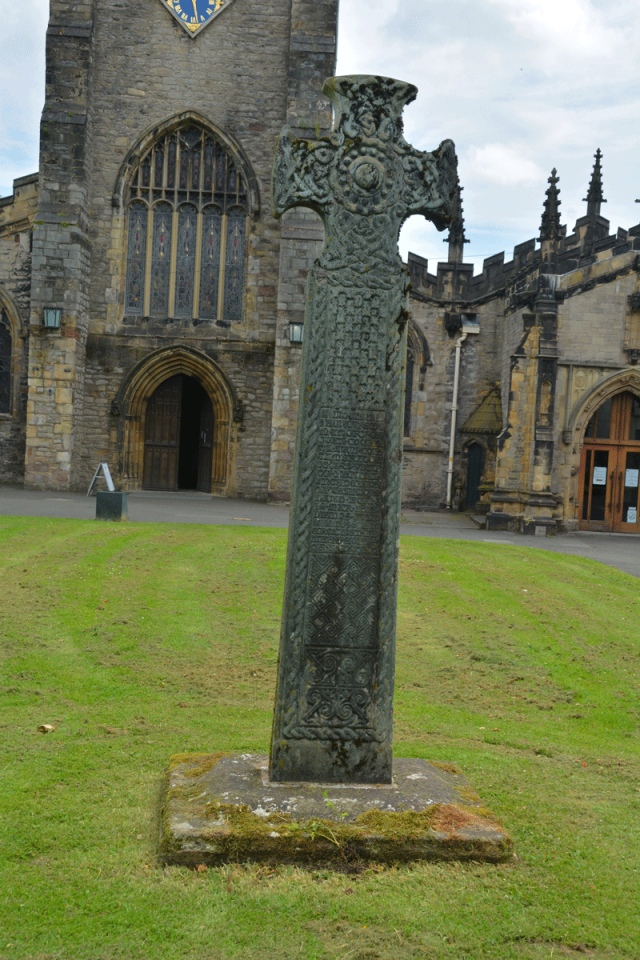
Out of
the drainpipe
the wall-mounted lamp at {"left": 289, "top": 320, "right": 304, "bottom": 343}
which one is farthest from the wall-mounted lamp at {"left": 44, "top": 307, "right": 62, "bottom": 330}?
the drainpipe

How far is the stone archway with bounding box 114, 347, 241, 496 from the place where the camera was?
2405 centimetres

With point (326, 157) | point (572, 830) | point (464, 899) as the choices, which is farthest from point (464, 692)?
point (326, 157)

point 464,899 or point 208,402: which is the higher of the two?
point 208,402

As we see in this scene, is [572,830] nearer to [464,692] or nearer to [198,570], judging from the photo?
[464,692]

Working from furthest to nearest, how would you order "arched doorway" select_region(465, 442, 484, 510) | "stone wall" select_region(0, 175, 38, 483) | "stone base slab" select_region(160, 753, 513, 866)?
"arched doorway" select_region(465, 442, 484, 510) → "stone wall" select_region(0, 175, 38, 483) → "stone base slab" select_region(160, 753, 513, 866)

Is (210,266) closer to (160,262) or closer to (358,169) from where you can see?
(160,262)

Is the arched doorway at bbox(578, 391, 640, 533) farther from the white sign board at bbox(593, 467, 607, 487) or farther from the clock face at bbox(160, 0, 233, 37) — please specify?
the clock face at bbox(160, 0, 233, 37)

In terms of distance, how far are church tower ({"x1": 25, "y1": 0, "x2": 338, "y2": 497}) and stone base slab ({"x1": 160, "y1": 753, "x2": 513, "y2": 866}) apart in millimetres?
19150

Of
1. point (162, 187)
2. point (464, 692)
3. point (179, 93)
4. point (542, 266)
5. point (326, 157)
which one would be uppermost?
point (179, 93)

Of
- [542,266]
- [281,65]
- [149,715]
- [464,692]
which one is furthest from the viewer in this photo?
[281,65]

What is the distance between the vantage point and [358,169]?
15.2 feet

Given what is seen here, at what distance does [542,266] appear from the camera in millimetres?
20938

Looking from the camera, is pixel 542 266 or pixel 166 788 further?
pixel 542 266

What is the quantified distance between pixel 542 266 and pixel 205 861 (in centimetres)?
1888
